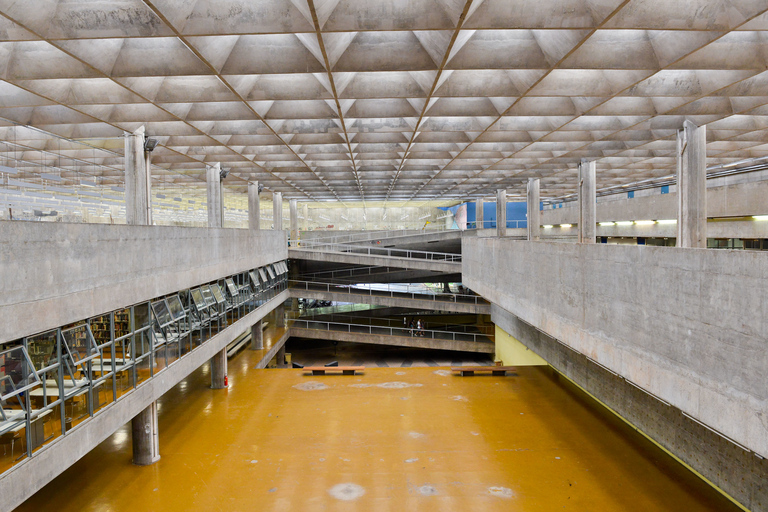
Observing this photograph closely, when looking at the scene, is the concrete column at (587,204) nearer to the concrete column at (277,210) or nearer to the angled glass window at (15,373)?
the angled glass window at (15,373)

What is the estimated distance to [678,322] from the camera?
726 centimetres

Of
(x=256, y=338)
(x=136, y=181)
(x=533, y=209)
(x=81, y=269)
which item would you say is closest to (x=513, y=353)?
(x=533, y=209)

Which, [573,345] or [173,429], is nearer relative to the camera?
[573,345]

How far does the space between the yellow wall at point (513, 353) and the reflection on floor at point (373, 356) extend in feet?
6.91

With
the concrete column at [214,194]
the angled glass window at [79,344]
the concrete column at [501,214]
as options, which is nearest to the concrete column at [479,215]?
the concrete column at [501,214]

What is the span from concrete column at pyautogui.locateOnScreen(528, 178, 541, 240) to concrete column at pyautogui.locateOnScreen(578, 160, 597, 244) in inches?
218

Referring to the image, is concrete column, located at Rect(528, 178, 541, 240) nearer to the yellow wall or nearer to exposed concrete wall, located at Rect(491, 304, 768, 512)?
the yellow wall

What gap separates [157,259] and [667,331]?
10329mm

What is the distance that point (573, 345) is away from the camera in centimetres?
1091

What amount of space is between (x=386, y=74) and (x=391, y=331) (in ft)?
66.4

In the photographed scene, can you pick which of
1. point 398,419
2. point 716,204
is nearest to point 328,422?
point 398,419

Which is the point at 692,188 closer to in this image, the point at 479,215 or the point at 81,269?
the point at 81,269

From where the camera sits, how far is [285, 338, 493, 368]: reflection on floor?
28966 millimetres

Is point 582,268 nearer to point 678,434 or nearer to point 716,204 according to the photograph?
point 678,434
